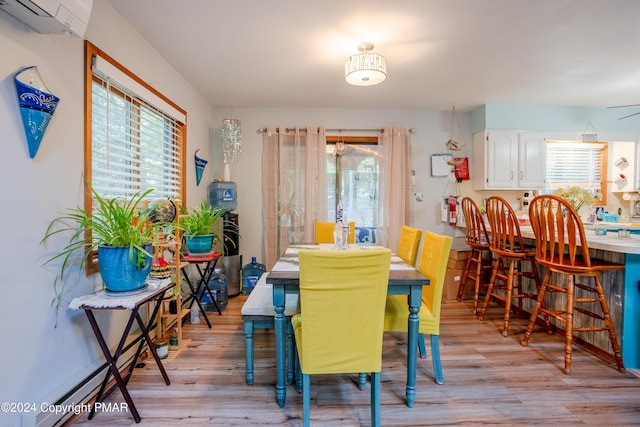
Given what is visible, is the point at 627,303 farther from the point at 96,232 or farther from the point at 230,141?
the point at 230,141

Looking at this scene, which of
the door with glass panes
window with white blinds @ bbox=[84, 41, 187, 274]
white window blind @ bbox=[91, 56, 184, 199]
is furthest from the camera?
the door with glass panes

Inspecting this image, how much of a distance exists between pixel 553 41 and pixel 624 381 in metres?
2.52

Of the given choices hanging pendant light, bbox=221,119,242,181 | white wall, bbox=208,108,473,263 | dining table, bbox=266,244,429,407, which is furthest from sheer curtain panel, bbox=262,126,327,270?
dining table, bbox=266,244,429,407

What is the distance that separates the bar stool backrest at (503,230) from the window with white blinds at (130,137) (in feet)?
9.97

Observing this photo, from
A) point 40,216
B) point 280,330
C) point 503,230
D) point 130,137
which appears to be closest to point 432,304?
point 280,330

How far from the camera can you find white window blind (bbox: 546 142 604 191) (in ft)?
14.1

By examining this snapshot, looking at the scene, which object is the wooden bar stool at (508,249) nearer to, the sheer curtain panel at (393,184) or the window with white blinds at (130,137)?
the sheer curtain panel at (393,184)

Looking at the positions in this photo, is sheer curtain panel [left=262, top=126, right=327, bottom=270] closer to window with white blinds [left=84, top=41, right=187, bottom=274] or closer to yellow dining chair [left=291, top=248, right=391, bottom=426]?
window with white blinds [left=84, top=41, right=187, bottom=274]

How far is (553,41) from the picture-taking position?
2.36 m

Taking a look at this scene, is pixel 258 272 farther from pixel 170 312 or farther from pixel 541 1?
pixel 541 1

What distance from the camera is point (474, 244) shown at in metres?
3.20

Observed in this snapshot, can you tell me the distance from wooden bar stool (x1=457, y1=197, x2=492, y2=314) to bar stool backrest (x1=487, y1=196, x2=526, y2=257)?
0.20m

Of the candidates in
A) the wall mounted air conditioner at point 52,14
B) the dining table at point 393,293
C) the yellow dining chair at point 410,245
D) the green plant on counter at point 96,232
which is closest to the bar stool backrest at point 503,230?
the yellow dining chair at point 410,245

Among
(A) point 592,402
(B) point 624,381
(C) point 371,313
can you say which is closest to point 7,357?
(C) point 371,313
